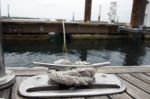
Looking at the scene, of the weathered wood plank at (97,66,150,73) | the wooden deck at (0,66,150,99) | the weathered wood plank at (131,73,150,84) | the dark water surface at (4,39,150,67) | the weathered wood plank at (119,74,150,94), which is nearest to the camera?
the wooden deck at (0,66,150,99)

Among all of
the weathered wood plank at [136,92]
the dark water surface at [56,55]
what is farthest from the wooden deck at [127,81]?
the dark water surface at [56,55]

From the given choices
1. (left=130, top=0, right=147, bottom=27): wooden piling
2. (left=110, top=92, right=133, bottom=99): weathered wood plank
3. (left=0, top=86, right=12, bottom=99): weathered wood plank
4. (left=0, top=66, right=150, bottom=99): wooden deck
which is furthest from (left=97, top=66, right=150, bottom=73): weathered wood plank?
(left=130, top=0, right=147, bottom=27): wooden piling

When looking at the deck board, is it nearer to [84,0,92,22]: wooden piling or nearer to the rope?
the rope

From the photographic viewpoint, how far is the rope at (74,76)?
175 centimetres

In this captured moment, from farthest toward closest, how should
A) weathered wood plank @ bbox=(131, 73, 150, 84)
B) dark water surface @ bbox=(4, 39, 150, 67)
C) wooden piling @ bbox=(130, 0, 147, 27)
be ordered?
wooden piling @ bbox=(130, 0, 147, 27) < dark water surface @ bbox=(4, 39, 150, 67) < weathered wood plank @ bbox=(131, 73, 150, 84)

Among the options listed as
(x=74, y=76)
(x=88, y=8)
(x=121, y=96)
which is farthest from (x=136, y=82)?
(x=88, y=8)

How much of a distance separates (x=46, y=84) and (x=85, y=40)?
1552 cm

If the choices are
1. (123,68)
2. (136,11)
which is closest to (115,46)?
(136,11)

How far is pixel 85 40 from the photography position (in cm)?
1727

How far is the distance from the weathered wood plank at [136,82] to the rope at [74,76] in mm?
576

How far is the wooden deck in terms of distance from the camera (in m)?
1.77

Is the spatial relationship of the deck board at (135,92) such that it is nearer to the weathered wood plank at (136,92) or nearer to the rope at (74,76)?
the weathered wood plank at (136,92)

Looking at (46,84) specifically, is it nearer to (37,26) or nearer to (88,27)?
(37,26)

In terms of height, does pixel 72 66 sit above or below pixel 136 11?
below
